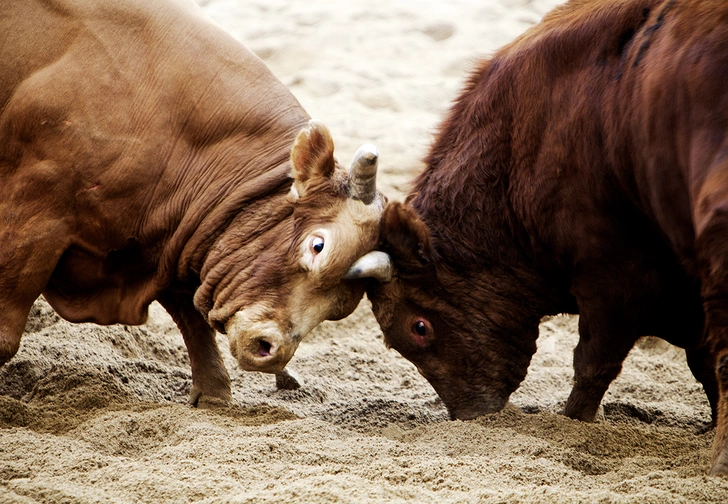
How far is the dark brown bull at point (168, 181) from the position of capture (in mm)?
4410

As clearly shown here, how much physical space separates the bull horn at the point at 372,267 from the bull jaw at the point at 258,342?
0.41m

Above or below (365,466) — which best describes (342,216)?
above

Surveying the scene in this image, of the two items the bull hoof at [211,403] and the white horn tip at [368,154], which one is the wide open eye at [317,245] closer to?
the white horn tip at [368,154]

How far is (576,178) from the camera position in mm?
4379

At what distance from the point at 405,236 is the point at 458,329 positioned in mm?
618

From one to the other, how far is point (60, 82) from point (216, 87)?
0.75m

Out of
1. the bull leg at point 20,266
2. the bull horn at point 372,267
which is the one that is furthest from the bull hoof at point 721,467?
the bull leg at point 20,266

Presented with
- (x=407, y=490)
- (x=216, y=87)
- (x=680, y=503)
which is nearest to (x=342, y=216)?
(x=216, y=87)

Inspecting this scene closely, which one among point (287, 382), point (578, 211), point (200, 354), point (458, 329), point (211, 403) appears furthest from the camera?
point (287, 382)

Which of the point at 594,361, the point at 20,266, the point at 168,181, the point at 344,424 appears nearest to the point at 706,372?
the point at 594,361

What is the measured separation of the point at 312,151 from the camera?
4.44 m

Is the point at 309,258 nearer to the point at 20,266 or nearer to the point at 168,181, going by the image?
the point at 168,181

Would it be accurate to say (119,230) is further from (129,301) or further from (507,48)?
(507,48)

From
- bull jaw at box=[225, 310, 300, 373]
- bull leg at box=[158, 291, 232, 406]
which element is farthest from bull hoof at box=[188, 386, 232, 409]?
bull jaw at box=[225, 310, 300, 373]
